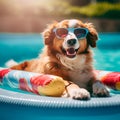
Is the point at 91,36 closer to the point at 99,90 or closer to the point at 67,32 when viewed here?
the point at 67,32

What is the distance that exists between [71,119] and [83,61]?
771 mm

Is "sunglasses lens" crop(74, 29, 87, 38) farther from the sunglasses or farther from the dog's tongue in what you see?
the dog's tongue

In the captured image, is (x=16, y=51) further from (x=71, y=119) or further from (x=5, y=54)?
(x=71, y=119)

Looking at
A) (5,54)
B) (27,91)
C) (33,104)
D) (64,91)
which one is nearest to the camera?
(33,104)

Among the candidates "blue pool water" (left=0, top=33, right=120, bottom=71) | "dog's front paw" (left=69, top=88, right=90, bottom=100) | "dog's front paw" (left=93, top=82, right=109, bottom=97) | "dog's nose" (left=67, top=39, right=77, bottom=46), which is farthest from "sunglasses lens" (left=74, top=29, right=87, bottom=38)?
"blue pool water" (left=0, top=33, right=120, bottom=71)

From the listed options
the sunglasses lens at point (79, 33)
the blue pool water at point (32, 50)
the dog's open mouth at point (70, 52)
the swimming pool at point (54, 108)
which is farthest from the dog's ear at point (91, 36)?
the blue pool water at point (32, 50)

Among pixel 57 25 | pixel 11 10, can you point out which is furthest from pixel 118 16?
pixel 57 25

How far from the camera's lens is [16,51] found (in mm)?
9312

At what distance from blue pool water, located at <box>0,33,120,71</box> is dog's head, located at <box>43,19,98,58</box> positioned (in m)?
2.73

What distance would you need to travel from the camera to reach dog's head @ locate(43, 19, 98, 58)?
3.39m

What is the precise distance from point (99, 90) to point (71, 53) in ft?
Result: 1.48

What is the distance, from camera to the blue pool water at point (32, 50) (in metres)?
7.33

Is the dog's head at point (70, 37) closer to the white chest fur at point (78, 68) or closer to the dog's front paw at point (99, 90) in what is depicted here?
the white chest fur at point (78, 68)

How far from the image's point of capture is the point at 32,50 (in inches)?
372
